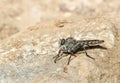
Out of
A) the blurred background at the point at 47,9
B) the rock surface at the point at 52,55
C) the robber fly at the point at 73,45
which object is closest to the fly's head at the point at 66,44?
the robber fly at the point at 73,45

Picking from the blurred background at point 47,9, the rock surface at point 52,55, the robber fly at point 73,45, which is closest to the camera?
the rock surface at point 52,55

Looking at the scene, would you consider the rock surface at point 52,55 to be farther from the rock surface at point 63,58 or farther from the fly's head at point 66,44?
the fly's head at point 66,44

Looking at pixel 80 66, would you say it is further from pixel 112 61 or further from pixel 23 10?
pixel 23 10

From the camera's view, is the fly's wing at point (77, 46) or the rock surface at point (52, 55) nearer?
the rock surface at point (52, 55)

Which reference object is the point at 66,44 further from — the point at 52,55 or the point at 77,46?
the point at 52,55

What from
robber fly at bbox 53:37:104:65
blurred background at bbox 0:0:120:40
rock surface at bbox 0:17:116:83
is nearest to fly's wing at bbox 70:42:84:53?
robber fly at bbox 53:37:104:65

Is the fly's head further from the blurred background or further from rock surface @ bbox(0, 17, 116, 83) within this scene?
the blurred background

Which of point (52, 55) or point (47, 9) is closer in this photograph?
point (52, 55)

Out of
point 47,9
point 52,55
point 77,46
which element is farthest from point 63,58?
point 47,9
